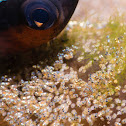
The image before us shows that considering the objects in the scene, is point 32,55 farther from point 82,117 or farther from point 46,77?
point 82,117

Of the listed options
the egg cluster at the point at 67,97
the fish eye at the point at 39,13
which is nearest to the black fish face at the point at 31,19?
the fish eye at the point at 39,13

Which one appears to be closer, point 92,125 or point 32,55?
point 92,125

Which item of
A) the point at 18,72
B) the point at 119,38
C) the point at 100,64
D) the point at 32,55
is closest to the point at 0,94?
the point at 18,72

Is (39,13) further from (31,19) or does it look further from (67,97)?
(67,97)

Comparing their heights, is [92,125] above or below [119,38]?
below

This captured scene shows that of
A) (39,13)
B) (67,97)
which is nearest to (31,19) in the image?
(39,13)

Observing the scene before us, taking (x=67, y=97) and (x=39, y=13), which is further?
(x=67, y=97)

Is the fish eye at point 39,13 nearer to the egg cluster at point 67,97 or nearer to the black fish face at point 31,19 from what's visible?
the black fish face at point 31,19
